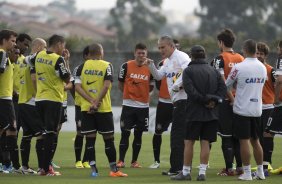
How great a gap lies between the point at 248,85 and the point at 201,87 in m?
0.82

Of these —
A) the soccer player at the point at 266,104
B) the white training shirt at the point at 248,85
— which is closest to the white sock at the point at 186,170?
the white training shirt at the point at 248,85

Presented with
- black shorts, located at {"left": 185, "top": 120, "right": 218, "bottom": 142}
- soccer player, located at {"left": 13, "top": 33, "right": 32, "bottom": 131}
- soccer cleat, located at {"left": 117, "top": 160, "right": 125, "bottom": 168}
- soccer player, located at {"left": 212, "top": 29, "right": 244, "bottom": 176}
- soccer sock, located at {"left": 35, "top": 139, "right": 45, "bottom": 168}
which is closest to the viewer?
black shorts, located at {"left": 185, "top": 120, "right": 218, "bottom": 142}

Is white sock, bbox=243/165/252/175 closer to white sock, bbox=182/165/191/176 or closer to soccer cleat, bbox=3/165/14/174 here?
white sock, bbox=182/165/191/176

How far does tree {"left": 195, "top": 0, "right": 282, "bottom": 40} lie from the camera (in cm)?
9250

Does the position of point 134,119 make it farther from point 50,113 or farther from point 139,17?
point 139,17

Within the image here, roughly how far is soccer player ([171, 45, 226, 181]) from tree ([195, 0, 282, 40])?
74.2 m

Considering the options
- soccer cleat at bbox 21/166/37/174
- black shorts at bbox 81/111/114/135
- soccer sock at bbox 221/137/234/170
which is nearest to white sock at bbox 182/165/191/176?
soccer sock at bbox 221/137/234/170

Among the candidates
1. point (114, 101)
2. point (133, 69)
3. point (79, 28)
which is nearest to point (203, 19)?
point (79, 28)

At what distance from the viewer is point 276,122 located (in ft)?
54.7

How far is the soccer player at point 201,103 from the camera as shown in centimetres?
1484

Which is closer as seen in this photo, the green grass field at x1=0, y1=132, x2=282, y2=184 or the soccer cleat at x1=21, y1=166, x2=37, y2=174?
the green grass field at x1=0, y1=132, x2=282, y2=184

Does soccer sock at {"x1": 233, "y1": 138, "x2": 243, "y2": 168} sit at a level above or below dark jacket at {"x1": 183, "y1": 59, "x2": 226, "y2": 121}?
below

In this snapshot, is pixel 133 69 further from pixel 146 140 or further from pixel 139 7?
pixel 139 7

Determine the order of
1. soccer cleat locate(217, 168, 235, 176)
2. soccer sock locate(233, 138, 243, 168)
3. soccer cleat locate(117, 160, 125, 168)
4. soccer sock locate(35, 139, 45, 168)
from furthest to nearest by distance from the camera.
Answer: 1. soccer cleat locate(117, 160, 125, 168)
2. soccer sock locate(233, 138, 243, 168)
3. soccer cleat locate(217, 168, 235, 176)
4. soccer sock locate(35, 139, 45, 168)
